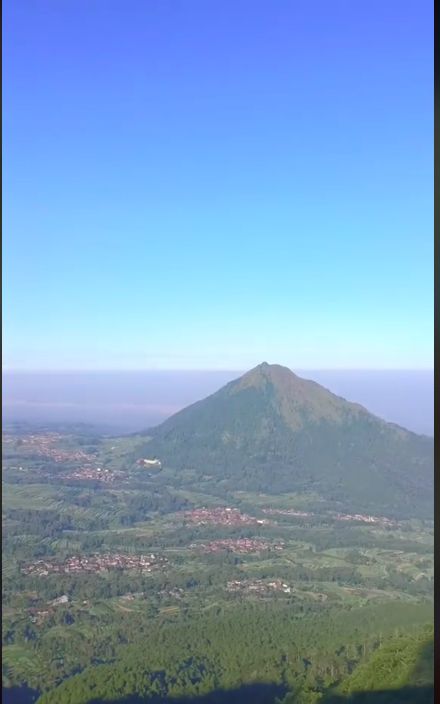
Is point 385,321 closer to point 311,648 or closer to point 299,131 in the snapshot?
point 299,131

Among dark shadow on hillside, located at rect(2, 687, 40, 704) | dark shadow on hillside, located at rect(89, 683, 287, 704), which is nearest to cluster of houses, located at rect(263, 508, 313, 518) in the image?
dark shadow on hillside, located at rect(89, 683, 287, 704)

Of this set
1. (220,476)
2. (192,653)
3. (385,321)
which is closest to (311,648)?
(192,653)

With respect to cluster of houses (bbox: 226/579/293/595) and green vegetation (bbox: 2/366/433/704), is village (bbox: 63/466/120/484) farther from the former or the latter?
cluster of houses (bbox: 226/579/293/595)

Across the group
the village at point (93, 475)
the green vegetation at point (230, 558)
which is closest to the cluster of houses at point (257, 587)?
the green vegetation at point (230, 558)

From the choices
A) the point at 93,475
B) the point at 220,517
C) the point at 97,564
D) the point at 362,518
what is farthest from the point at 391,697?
the point at 93,475

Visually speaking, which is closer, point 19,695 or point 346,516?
point 19,695

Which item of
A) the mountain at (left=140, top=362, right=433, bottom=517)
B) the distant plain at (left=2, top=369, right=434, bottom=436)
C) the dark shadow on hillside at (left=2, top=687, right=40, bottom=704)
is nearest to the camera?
the dark shadow on hillside at (left=2, top=687, right=40, bottom=704)

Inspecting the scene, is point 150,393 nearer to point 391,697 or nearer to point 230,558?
point 230,558
